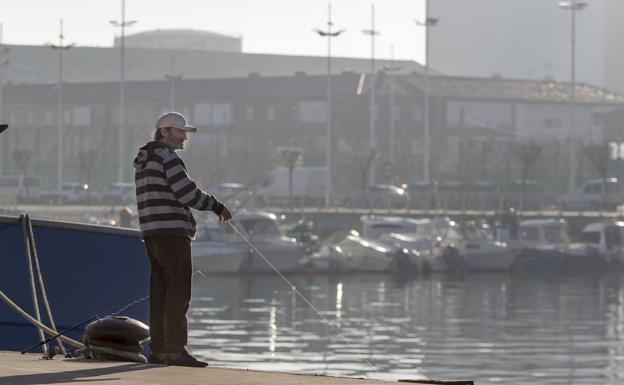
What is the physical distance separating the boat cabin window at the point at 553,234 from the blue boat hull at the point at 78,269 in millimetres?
51991

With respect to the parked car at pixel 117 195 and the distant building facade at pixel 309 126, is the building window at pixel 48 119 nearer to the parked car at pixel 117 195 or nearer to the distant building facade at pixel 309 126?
the distant building facade at pixel 309 126

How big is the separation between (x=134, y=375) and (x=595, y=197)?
253 ft

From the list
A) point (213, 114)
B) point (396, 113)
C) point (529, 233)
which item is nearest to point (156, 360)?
point (529, 233)

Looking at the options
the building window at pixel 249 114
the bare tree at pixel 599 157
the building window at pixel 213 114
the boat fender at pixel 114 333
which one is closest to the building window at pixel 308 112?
the building window at pixel 249 114

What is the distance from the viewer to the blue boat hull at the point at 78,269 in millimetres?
15812

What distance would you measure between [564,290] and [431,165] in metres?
43.5

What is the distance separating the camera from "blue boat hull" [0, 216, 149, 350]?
15.8m

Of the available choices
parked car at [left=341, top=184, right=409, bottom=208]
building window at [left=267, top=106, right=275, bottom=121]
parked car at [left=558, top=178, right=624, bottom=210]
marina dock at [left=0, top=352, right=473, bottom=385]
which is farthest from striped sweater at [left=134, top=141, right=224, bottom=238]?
building window at [left=267, top=106, right=275, bottom=121]

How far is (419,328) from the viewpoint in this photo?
126 feet

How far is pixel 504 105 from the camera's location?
10562 cm

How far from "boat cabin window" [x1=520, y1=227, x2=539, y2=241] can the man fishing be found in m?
56.6

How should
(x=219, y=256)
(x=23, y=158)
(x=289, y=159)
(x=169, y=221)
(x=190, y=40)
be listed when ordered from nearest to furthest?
(x=169, y=221)
(x=219, y=256)
(x=289, y=159)
(x=23, y=158)
(x=190, y=40)

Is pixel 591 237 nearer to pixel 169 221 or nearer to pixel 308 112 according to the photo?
pixel 308 112

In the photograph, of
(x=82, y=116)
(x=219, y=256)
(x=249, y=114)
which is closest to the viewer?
(x=219, y=256)
